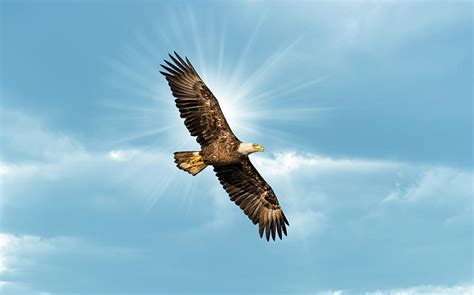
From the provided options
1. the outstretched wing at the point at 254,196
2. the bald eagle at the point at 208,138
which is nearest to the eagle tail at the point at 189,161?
the bald eagle at the point at 208,138

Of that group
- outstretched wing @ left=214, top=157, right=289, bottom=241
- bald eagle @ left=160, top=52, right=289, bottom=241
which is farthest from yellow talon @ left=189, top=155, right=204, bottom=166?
outstretched wing @ left=214, top=157, right=289, bottom=241

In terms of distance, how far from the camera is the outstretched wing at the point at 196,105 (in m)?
18.3

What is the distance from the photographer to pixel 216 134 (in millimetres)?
18328

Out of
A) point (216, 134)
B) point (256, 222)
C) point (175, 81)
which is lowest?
point (256, 222)

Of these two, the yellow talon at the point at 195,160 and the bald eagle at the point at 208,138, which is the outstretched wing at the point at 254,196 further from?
the yellow talon at the point at 195,160

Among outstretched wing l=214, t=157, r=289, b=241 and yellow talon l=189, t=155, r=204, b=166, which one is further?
outstretched wing l=214, t=157, r=289, b=241

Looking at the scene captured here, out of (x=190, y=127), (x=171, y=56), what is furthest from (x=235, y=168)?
(x=171, y=56)

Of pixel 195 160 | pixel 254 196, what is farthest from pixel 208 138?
pixel 254 196

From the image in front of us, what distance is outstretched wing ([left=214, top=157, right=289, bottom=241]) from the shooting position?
19.8 metres

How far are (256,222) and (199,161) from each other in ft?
11.5

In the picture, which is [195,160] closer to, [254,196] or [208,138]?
[208,138]

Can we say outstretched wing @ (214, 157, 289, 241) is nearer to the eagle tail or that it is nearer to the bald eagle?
the bald eagle

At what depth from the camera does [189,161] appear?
18.2 meters

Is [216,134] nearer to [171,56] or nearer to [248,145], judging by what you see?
[248,145]
